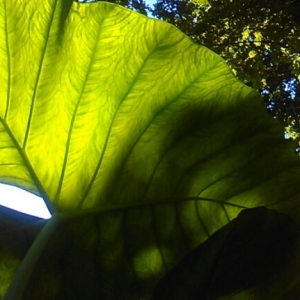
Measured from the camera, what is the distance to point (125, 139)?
73 centimetres

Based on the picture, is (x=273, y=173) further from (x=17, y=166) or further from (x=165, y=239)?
(x=17, y=166)

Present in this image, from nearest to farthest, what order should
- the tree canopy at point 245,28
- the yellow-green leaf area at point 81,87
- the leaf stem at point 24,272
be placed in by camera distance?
the leaf stem at point 24,272 → the yellow-green leaf area at point 81,87 → the tree canopy at point 245,28

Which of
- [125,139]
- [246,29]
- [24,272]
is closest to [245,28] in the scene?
[246,29]

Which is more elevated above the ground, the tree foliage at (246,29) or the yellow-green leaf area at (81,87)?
the tree foliage at (246,29)

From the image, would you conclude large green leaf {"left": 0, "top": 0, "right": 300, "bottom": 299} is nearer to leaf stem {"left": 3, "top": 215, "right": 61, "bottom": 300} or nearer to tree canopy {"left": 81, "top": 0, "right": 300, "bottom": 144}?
leaf stem {"left": 3, "top": 215, "right": 61, "bottom": 300}

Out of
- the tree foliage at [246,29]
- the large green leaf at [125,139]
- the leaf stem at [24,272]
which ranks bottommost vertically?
the leaf stem at [24,272]

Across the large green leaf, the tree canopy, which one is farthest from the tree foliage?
the large green leaf

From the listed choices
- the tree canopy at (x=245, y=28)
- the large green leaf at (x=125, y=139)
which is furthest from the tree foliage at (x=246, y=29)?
the large green leaf at (x=125, y=139)

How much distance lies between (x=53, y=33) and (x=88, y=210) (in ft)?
0.76

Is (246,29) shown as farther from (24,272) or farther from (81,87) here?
(24,272)

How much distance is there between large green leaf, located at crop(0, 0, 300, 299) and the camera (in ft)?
2.19

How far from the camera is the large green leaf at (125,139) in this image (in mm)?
667

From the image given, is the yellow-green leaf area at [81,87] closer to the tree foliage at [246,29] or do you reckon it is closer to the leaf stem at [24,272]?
the leaf stem at [24,272]

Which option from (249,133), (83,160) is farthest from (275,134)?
(83,160)
